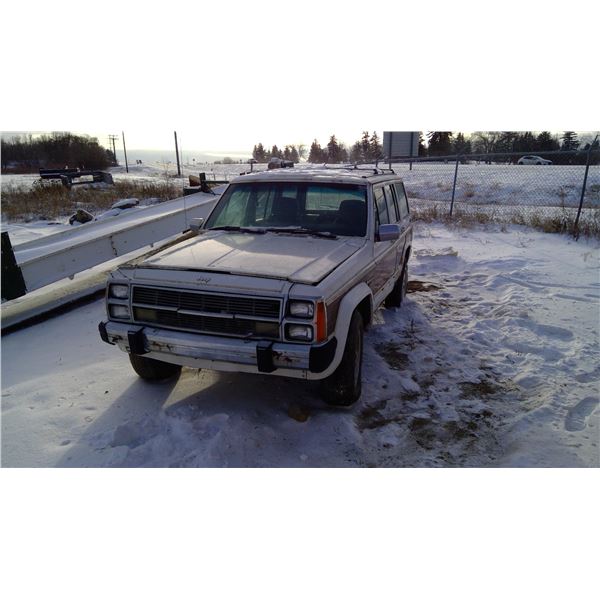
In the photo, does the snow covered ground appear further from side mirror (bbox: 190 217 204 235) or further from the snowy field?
the snowy field

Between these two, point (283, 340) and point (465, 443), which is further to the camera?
point (465, 443)

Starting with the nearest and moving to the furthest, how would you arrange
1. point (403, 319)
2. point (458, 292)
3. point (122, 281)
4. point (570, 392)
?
point (122, 281) < point (570, 392) < point (403, 319) < point (458, 292)

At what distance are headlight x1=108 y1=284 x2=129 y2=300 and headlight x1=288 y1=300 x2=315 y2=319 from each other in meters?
1.32

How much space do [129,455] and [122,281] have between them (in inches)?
49.5

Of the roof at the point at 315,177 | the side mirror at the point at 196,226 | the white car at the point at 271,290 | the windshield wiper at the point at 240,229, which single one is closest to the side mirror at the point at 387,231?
the white car at the point at 271,290

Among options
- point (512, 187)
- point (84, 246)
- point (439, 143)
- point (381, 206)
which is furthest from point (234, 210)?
point (439, 143)

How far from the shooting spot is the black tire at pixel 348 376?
3340mm

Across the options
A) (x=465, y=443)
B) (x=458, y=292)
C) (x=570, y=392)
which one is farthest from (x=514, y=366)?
(x=458, y=292)

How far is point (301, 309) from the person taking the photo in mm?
2842

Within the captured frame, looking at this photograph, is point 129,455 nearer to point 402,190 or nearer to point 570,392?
point 570,392

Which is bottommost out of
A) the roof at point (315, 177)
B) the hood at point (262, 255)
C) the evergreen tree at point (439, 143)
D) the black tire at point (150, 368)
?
the black tire at point (150, 368)

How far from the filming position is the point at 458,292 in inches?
255

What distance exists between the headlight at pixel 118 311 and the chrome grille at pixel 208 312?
0.32 ft

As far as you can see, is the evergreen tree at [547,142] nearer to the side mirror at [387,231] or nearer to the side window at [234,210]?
the side mirror at [387,231]
